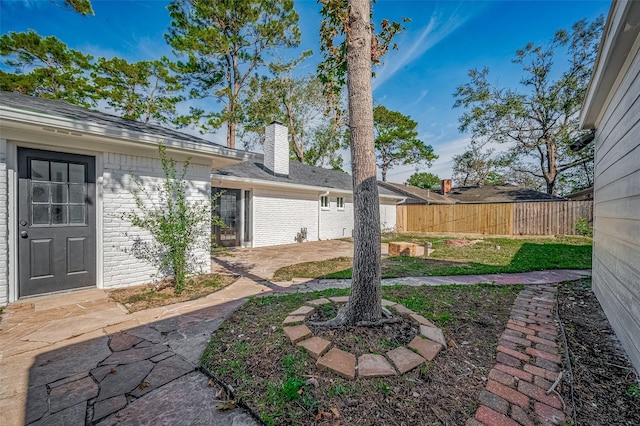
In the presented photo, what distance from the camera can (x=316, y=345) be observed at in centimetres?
217

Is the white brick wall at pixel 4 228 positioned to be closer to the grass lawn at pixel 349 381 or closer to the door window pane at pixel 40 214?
the door window pane at pixel 40 214

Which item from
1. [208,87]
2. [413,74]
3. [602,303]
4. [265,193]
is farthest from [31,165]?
[208,87]

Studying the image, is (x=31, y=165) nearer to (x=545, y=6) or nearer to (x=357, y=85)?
(x=357, y=85)

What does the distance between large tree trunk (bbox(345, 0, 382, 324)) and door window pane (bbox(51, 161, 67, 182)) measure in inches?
170

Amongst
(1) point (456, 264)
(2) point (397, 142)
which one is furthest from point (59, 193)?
(2) point (397, 142)

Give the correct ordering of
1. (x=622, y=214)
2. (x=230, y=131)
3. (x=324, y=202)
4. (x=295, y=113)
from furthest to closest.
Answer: (x=295, y=113)
(x=230, y=131)
(x=324, y=202)
(x=622, y=214)

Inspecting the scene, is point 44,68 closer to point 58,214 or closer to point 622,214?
point 58,214

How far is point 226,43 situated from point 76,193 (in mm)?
13700

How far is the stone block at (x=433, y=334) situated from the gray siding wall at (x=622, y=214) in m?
1.41

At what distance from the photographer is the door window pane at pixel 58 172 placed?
381 cm

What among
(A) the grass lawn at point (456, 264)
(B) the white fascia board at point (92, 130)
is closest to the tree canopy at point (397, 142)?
(A) the grass lawn at point (456, 264)

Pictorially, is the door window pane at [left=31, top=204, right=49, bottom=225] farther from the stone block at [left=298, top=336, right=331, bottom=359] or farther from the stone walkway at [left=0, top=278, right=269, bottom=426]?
the stone block at [left=298, top=336, right=331, bottom=359]

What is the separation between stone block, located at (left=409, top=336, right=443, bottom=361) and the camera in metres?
2.06

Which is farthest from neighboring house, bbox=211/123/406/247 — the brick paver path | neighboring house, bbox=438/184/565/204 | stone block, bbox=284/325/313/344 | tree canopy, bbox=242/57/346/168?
neighboring house, bbox=438/184/565/204
